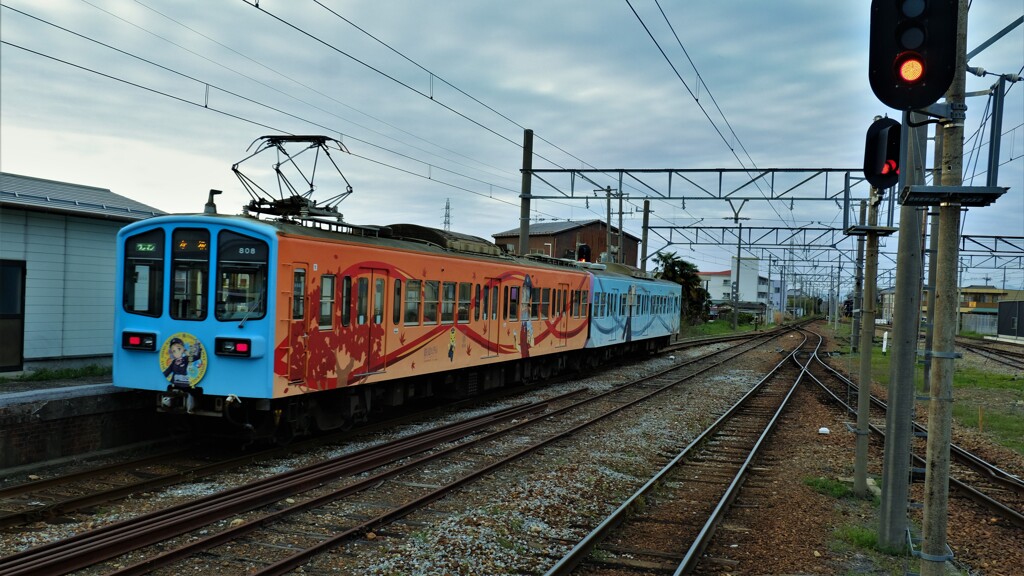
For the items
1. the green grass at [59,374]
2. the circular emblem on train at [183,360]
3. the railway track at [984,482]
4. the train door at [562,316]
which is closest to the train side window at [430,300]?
the circular emblem on train at [183,360]

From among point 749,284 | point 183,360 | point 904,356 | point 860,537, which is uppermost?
point 749,284

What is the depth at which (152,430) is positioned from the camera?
32.9 ft

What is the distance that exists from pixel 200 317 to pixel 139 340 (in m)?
0.83

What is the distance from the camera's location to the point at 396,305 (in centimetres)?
1146

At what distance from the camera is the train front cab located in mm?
8945

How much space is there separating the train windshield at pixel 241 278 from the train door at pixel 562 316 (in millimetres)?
10134

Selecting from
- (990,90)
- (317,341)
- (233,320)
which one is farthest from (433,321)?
(990,90)

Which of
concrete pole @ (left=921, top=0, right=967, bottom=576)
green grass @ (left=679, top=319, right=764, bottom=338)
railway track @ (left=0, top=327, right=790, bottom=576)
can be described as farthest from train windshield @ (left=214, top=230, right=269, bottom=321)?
green grass @ (left=679, top=319, right=764, bottom=338)

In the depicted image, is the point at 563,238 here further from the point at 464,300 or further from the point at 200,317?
the point at 200,317

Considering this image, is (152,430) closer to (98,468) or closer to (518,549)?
(98,468)

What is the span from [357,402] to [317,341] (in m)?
1.73

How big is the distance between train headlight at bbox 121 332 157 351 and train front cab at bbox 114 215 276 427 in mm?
12

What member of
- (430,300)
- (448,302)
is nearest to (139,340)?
(430,300)

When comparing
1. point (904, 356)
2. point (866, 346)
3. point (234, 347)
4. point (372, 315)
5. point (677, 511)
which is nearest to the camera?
point (904, 356)
